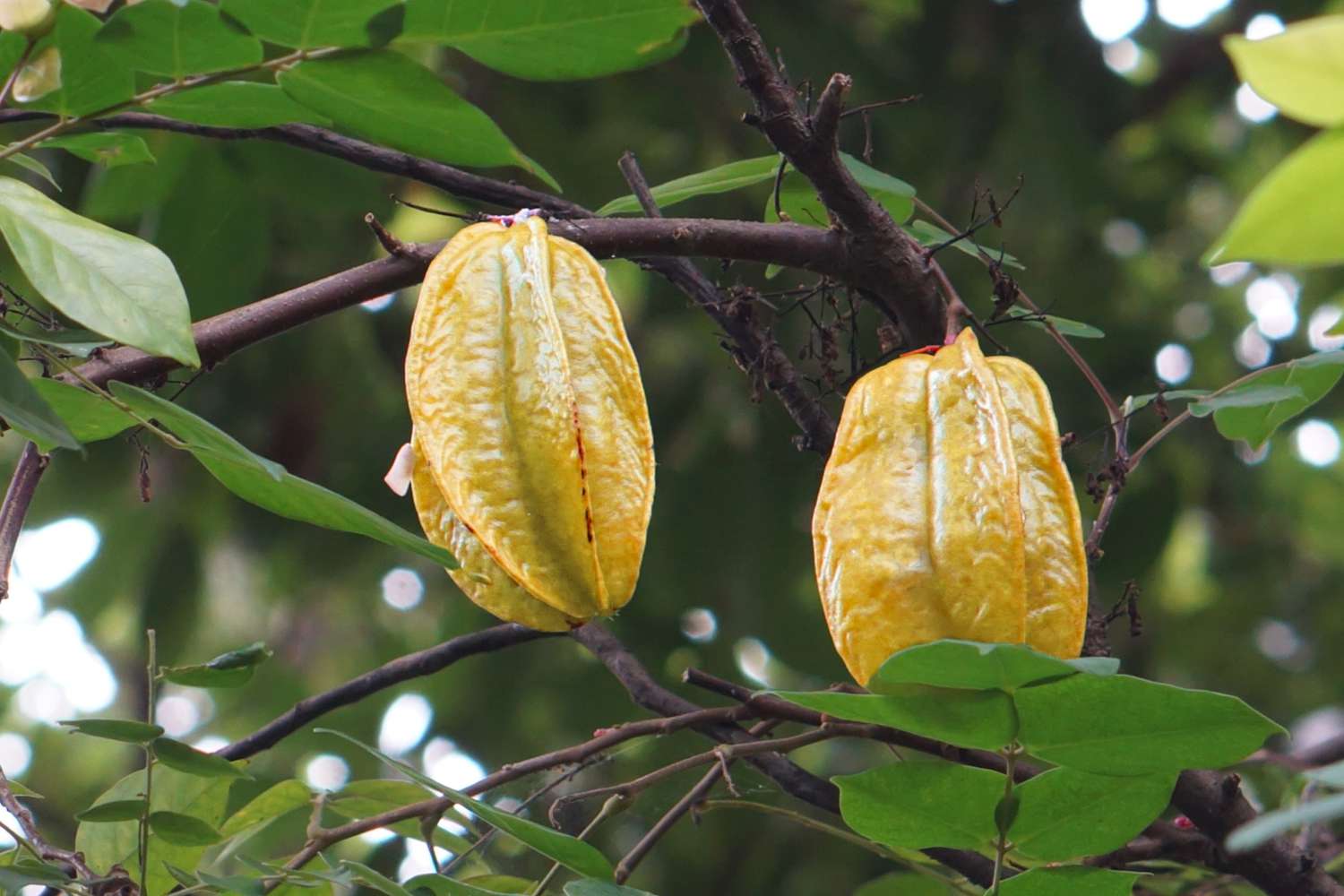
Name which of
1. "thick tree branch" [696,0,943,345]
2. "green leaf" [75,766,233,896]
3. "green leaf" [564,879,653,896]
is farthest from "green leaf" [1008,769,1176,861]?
"green leaf" [75,766,233,896]

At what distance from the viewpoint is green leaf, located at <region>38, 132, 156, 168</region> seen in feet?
2.98

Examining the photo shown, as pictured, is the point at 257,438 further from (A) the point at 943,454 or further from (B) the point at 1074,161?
(A) the point at 943,454

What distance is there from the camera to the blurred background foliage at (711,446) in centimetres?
241

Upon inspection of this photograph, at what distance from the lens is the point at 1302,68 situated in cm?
42

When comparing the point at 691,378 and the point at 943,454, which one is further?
the point at 691,378

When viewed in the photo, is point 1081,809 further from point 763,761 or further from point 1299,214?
point 1299,214

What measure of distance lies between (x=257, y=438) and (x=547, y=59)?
192cm

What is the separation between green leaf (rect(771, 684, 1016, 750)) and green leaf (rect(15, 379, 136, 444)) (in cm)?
48

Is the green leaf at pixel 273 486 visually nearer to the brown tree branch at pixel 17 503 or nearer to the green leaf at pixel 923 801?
the brown tree branch at pixel 17 503

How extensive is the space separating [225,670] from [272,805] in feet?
0.56

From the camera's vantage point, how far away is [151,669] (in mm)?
927

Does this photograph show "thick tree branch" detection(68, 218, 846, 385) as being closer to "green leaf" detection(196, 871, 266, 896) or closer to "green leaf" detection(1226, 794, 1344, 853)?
"green leaf" detection(196, 871, 266, 896)

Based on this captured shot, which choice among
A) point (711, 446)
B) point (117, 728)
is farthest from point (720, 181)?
point (711, 446)

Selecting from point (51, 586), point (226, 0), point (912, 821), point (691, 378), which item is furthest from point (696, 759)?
point (51, 586)
